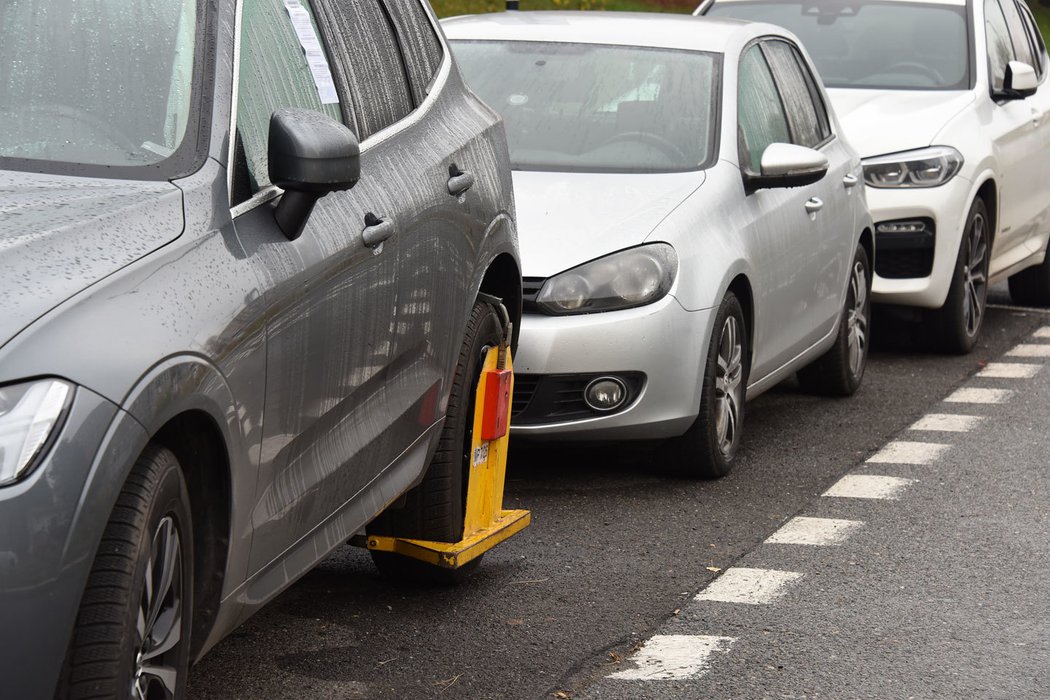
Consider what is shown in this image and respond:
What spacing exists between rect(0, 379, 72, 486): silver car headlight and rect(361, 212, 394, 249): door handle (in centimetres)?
138

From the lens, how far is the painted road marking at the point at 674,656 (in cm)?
464

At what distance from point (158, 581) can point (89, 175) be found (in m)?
0.83

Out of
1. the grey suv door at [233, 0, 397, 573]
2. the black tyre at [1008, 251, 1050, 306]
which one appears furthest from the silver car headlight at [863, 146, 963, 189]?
the grey suv door at [233, 0, 397, 573]

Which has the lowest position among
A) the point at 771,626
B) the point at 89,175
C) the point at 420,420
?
the point at 771,626

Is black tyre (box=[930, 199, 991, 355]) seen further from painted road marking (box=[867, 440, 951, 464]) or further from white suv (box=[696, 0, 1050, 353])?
painted road marking (box=[867, 440, 951, 464])

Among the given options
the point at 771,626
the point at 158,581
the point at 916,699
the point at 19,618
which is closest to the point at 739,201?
the point at 771,626

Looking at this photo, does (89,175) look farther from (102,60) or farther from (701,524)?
(701,524)

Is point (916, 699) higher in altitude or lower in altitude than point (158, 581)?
lower

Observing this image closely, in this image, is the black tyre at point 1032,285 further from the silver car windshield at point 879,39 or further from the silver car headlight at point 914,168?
the silver car headlight at point 914,168

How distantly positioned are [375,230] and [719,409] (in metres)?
2.96

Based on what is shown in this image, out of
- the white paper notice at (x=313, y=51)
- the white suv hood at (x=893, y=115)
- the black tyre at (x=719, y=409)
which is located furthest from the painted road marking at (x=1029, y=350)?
the white paper notice at (x=313, y=51)

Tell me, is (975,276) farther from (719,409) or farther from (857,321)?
(719,409)

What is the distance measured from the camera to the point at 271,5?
4.23m

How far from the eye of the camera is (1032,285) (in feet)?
39.8
